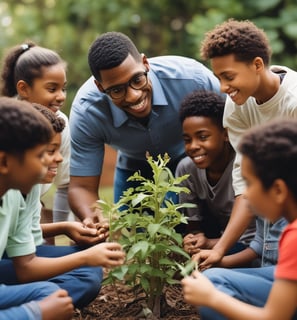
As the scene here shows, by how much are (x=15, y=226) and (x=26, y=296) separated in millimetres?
334

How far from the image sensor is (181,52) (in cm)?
927

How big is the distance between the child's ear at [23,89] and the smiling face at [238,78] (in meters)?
1.33

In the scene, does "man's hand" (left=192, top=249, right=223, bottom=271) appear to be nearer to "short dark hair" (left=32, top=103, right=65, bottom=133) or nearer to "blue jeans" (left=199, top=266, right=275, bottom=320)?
"blue jeans" (left=199, top=266, right=275, bottom=320)

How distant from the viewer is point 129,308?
11.5 ft

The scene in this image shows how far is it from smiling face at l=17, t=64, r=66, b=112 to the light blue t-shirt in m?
1.04

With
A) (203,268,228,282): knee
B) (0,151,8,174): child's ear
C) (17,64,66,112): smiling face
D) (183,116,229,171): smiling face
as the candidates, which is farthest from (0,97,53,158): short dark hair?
(17,64,66,112): smiling face

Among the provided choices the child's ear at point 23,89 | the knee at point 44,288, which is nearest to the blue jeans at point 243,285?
the knee at point 44,288

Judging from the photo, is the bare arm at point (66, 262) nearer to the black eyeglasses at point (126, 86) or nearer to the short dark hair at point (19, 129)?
the short dark hair at point (19, 129)

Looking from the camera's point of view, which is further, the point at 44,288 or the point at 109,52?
the point at 109,52

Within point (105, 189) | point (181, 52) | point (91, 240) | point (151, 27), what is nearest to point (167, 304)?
point (91, 240)

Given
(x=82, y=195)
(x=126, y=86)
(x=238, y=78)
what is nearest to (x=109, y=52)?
(x=126, y=86)

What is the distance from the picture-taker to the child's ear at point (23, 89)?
4152mm

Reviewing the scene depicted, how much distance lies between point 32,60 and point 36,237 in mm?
1230

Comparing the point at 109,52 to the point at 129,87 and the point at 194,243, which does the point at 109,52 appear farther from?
the point at 194,243
